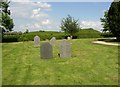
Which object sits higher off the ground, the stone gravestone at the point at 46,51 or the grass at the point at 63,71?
the stone gravestone at the point at 46,51

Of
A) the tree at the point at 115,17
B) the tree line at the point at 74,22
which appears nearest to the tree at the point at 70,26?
the tree line at the point at 74,22

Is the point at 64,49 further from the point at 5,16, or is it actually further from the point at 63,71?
the point at 5,16

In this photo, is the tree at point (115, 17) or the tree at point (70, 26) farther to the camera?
the tree at point (70, 26)

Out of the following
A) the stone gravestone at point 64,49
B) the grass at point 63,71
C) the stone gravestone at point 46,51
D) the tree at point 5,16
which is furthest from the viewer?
the tree at point 5,16

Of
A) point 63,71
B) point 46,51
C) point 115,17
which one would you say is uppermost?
point 115,17

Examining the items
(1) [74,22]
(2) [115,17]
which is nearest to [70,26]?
(1) [74,22]

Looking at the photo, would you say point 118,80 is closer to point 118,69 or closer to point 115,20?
point 118,69

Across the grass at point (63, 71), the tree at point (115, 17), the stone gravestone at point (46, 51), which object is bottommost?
the grass at point (63, 71)

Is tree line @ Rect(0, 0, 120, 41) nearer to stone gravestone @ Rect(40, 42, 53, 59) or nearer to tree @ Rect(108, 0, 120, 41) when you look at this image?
tree @ Rect(108, 0, 120, 41)

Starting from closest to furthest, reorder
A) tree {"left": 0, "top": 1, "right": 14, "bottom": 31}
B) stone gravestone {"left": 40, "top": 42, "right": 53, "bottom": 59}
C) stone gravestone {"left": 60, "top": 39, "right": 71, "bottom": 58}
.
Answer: stone gravestone {"left": 40, "top": 42, "right": 53, "bottom": 59} → stone gravestone {"left": 60, "top": 39, "right": 71, "bottom": 58} → tree {"left": 0, "top": 1, "right": 14, "bottom": 31}

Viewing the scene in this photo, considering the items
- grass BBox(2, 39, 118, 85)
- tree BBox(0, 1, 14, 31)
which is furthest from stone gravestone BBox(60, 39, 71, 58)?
tree BBox(0, 1, 14, 31)

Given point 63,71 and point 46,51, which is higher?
point 46,51

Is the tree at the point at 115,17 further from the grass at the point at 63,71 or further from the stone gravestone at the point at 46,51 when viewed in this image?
the stone gravestone at the point at 46,51

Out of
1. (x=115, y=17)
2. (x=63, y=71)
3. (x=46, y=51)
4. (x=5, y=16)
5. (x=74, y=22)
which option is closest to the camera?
(x=63, y=71)
